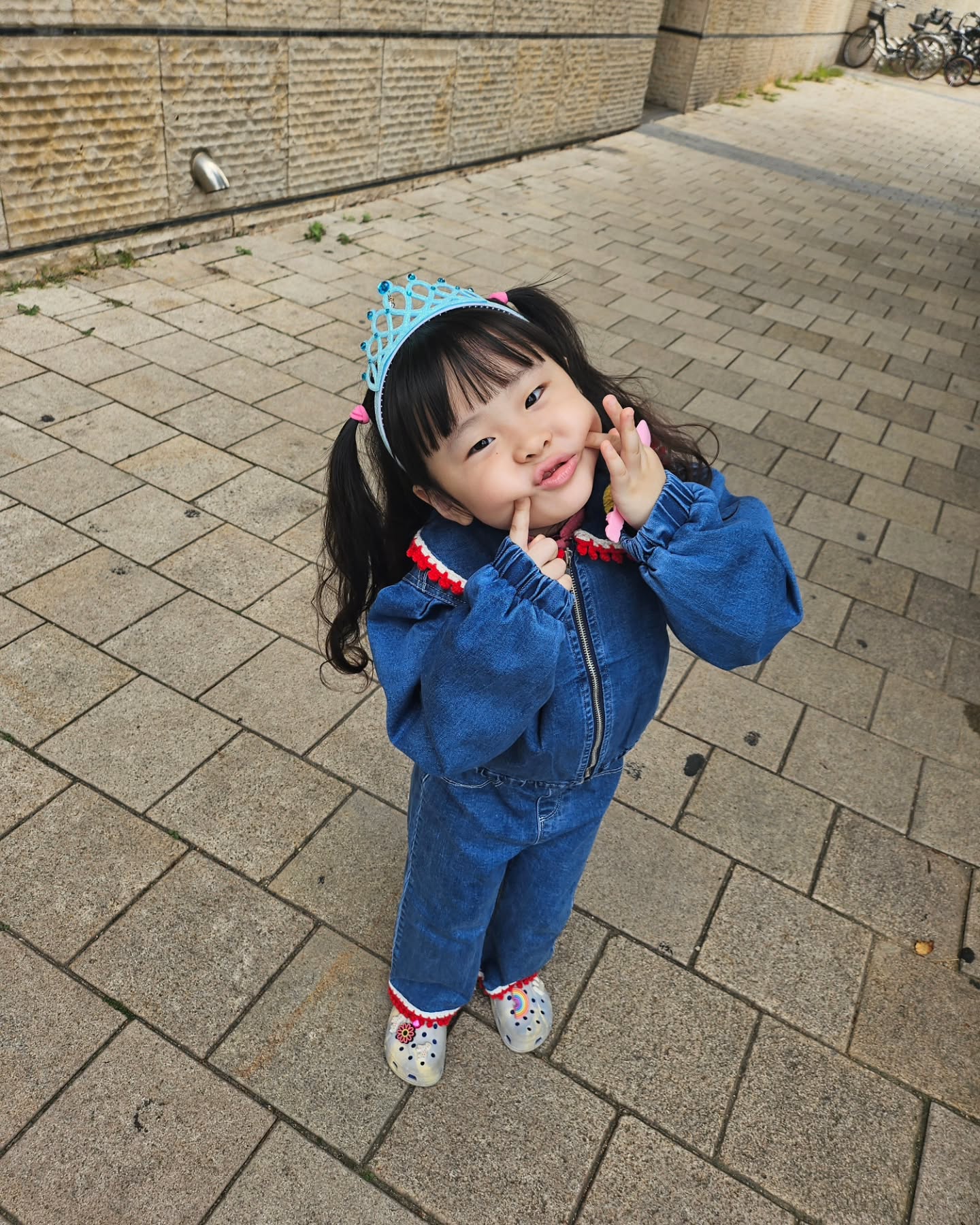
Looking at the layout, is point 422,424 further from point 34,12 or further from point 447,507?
point 34,12

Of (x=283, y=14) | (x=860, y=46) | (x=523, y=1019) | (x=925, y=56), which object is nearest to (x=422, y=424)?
(x=523, y=1019)

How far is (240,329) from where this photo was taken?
4.96 metres

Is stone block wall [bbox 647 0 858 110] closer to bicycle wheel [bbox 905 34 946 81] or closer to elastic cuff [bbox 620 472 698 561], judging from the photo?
bicycle wheel [bbox 905 34 946 81]

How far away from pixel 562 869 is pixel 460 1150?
1.95ft

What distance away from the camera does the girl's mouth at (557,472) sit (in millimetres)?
1319

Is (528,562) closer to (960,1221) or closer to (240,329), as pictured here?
(960,1221)

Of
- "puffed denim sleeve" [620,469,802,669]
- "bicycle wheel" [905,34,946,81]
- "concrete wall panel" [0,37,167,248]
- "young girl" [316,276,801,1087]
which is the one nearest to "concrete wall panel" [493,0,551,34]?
"concrete wall panel" [0,37,167,248]

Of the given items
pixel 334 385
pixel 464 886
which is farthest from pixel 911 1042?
pixel 334 385

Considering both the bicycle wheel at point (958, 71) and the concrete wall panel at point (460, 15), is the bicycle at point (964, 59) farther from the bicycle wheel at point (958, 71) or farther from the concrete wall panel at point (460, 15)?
the concrete wall panel at point (460, 15)

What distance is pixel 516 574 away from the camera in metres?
1.32

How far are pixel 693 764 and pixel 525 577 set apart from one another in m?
1.70

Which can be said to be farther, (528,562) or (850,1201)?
(850,1201)

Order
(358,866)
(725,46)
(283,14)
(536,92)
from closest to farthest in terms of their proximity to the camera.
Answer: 1. (358,866)
2. (283,14)
3. (536,92)
4. (725,46)

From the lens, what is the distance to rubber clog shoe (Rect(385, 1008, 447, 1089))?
196 cm
